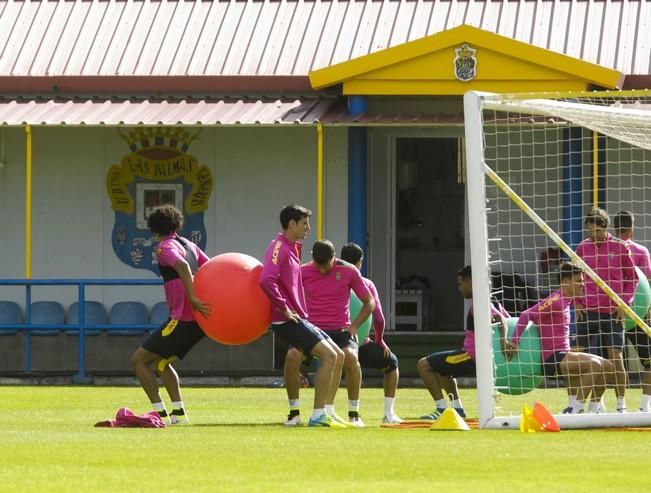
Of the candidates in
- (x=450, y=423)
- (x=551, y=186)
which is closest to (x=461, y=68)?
(x=551, y=186)

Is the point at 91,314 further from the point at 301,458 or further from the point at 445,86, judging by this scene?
the point at 301,458

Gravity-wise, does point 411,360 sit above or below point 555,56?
below

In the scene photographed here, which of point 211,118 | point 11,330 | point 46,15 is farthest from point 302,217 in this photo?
point 46,15

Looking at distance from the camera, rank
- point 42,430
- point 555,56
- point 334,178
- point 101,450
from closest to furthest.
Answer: point 101,450 → point 42,430 → point 555,56 → point 334,178

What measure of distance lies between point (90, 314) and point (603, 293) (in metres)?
9.51

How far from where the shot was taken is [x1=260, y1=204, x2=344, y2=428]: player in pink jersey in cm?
1361

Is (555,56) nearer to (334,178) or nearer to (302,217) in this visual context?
(334,178)

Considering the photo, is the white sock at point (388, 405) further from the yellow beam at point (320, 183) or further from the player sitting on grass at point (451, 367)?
the yellow beam at point (320, 183)

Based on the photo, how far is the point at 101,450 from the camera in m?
11.4

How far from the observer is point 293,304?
13.8 metres

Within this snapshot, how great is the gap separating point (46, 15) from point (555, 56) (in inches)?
305

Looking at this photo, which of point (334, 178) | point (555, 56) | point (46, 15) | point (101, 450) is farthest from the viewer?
point (46, 15)

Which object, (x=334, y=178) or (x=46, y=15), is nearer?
(x=334, y=178)

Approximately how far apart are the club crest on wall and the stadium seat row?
2.66 ft
